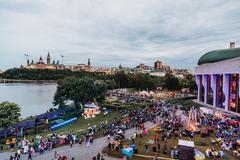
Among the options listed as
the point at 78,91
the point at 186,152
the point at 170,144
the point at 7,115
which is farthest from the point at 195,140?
the point at 78,91

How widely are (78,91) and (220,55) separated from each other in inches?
1491

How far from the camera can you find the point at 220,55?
6344 cm

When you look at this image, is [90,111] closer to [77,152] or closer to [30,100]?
[77,152]

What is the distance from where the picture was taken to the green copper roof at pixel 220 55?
5854 centimetres

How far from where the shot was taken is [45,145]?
89.8 ft

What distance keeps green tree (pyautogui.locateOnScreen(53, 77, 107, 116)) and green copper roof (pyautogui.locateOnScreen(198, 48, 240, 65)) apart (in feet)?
102

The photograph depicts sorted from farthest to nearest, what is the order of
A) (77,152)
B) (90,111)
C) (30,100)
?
(30,100), (90,111), (77,152)

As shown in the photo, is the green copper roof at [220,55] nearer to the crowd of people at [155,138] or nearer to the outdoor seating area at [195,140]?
the crowd of people at [155,138]

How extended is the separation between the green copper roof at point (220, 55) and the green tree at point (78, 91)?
1230 inches

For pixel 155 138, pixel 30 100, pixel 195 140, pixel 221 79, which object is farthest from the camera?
pixel 30 100

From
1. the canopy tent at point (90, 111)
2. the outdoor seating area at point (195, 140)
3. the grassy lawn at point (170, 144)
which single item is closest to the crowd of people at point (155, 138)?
the outdoor seating area at point (195, 140)

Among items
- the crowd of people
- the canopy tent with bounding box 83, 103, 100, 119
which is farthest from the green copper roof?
the canopy tent with bounding box 83, 103, 100, 119

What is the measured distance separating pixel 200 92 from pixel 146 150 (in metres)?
48.3

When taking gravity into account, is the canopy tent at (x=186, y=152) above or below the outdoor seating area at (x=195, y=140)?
above
